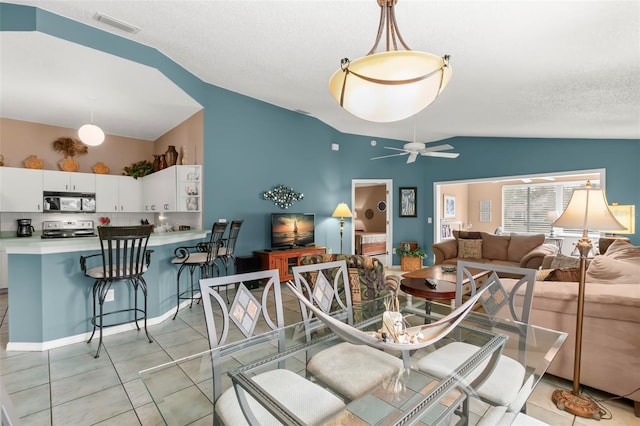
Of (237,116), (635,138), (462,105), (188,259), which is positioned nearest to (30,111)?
(237,116)

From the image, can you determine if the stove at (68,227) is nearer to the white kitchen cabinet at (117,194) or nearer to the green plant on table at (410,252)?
the white kitchen cabinet at (117,194)

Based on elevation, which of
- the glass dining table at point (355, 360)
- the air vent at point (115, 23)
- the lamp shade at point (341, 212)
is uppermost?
the air vent at point (115, 23)

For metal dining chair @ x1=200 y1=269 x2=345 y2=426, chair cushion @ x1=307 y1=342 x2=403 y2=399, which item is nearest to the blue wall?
metal dining chair @ x1=200 y1=269 x2=345 y2=426

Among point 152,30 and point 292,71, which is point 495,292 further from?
point 152,30

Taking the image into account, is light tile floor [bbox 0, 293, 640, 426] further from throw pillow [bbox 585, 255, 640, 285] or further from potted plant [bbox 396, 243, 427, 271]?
potted plant [bbox 396, 243, 427, 271]

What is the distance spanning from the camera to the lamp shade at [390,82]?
1.26 metres

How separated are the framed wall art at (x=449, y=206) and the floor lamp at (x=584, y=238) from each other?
6.35 metres

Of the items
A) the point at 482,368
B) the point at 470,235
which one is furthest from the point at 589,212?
the point at 470,235

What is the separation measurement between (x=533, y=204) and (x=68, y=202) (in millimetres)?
10691

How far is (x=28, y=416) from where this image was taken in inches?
76.5

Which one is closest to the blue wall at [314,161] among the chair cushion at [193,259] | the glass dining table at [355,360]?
the chair cushion at [193,259]

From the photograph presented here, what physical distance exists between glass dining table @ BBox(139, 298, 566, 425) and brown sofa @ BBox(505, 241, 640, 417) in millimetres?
518

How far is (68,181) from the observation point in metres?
5.29

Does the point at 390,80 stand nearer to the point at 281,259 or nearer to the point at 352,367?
the point at 352,367
